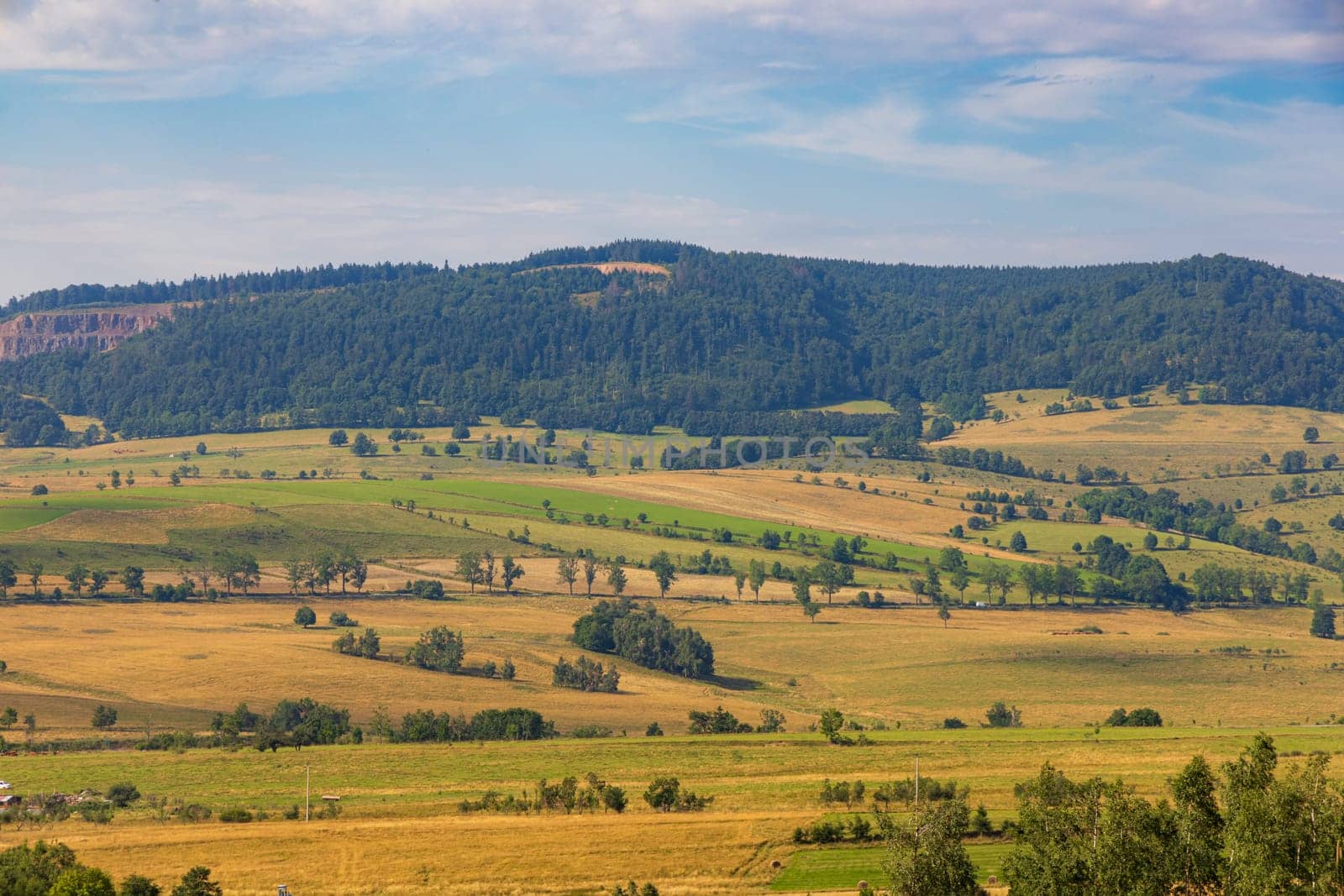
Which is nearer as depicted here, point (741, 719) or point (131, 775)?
point (131, 775)

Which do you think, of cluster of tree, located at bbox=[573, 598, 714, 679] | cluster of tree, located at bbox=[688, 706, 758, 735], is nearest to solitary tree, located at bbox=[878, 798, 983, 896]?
cluster of tree, located at bbox=[688, 706, 758, 735]

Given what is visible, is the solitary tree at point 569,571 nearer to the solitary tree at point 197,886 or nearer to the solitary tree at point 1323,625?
the solitary tree at point 1323,625

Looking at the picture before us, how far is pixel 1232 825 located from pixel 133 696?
7617 cm

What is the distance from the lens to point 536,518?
177375mm

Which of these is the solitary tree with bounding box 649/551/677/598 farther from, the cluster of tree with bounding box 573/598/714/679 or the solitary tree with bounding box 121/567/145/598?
the solitary tree with bounding box 121/567/145/598

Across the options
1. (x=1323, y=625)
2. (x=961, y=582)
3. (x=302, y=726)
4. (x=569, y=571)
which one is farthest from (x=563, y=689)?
(x=1323, y=625)

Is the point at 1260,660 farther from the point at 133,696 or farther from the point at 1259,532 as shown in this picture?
the point at 133,696

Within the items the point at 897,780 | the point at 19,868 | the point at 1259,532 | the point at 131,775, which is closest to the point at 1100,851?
the point at 897,780

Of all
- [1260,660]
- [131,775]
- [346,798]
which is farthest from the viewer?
[1260,660]

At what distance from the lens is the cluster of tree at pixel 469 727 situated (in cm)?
8569

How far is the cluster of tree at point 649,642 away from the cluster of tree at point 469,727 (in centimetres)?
2659

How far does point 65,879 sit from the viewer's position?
46.9 metres

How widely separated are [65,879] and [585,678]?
201ft

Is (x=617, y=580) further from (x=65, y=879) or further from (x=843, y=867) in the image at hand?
(x=65, y=879)
